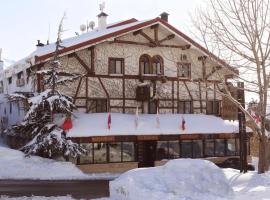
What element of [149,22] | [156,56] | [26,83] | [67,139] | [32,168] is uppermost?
[149,22]

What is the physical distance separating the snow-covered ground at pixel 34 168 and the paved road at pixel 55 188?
1558mm

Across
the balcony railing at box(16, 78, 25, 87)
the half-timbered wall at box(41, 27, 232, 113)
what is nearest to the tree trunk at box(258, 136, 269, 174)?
the half-timbered wall at box(41, 27, 232, 113)

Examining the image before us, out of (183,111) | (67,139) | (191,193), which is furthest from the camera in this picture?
(183,111)

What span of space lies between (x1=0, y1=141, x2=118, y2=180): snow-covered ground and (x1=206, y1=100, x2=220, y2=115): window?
10.5 meters

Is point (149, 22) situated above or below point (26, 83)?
above

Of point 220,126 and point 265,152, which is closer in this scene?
point 265,152

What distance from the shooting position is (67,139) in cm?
2338

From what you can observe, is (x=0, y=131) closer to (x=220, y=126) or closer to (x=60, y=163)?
(x=60, y=163)

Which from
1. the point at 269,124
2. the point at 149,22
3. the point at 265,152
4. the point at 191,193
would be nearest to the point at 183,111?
the point at 149,22

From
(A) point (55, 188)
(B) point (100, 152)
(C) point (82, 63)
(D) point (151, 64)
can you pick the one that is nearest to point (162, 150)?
(B) point (100, 152)

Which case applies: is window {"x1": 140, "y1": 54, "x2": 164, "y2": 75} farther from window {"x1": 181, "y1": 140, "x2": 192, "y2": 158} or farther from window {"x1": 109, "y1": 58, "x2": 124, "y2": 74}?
window {"x1": 181, "y1": 140, "x2": 192, "y2": 158}

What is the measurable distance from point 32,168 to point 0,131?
13.8m

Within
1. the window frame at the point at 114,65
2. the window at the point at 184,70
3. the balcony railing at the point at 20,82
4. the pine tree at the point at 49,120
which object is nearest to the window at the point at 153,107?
the window at the point at 184,70

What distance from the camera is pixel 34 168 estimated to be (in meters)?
21.6
